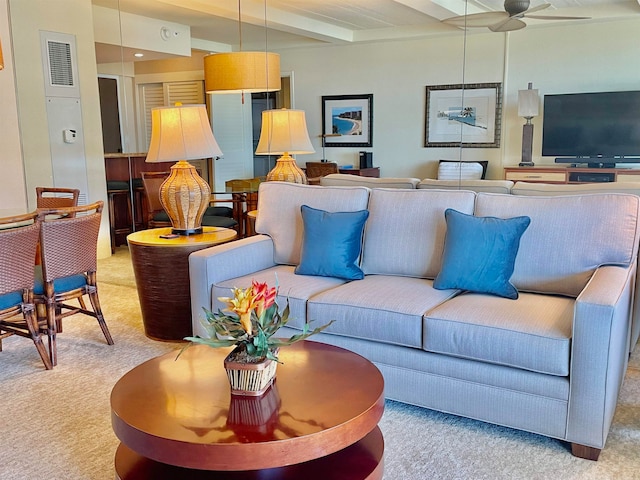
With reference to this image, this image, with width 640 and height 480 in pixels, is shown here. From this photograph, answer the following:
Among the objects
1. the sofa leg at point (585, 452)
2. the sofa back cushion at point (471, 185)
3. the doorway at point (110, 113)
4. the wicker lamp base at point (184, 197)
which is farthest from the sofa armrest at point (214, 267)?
the doorway at point (110, 113)

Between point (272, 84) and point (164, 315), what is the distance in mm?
1937

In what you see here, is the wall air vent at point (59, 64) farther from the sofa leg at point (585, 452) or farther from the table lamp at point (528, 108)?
the sofa leg at point (585, 452)

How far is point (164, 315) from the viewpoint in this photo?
350cm

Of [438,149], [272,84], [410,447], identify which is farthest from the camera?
[272,84]

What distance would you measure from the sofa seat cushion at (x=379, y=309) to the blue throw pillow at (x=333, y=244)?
20 cm

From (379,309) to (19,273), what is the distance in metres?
1.89

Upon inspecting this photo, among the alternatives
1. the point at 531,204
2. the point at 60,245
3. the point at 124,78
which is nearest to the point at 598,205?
the point at 531,204

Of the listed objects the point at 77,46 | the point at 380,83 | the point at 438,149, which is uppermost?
the point at 77,46

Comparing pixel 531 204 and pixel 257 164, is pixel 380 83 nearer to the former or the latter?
pixel 257 164

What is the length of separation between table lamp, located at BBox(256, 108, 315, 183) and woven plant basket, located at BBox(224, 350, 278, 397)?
2.61 meters

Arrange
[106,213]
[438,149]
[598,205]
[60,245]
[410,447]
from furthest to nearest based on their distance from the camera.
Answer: [106,213] < [438,149] < [60,245] < [598,205] < [410,447]

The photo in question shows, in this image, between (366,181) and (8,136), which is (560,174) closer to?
(366,181)

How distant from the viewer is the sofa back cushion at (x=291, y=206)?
11.0 feet

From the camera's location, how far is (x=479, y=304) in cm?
253
